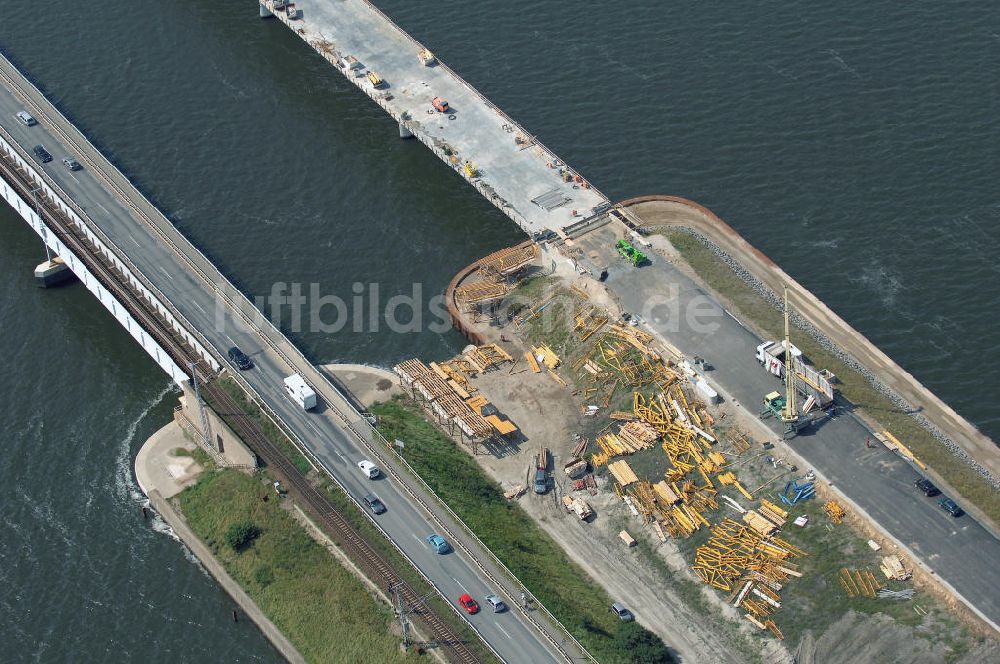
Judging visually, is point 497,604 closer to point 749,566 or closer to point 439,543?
point 439,543

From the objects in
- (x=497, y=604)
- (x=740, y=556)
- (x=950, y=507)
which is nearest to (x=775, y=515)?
(x=740, y=556)

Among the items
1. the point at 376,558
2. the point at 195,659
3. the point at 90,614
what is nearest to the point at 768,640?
the point at 376,558

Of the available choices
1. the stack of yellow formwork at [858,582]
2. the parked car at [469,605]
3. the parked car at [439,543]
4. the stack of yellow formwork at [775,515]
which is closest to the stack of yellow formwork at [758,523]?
the stack of yellow formwork at [775,515]

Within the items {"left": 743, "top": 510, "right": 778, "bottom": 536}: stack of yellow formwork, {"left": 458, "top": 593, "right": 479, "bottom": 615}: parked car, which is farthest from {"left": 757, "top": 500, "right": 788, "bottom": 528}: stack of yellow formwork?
{"left": 458, "top": 593, "right": 479, "bottom": 615}: parked car

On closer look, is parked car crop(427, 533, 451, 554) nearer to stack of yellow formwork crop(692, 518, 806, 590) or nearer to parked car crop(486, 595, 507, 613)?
parked car crop(486, 595, 507, 613)

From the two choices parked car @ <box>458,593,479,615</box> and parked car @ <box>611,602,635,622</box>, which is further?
parked car @ <box>611,602,635,622</box>
